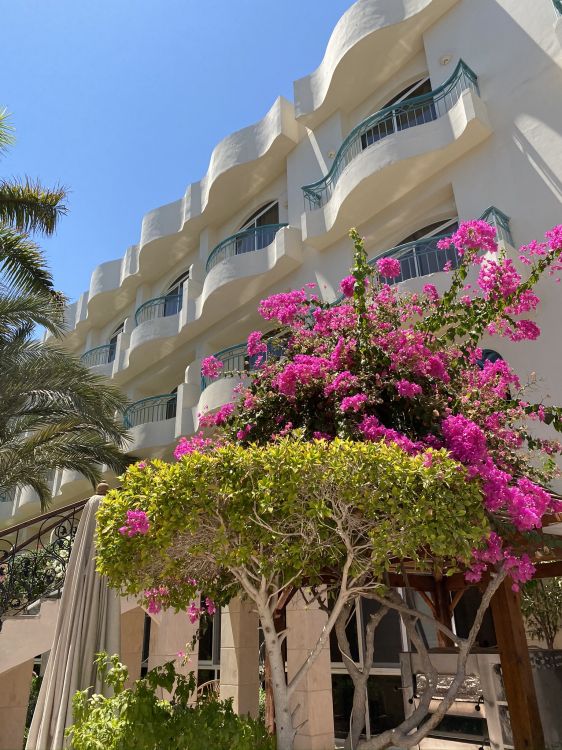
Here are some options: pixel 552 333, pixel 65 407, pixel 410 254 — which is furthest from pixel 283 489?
pixel 65 407

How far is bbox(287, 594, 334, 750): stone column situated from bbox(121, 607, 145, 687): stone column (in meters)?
3.78

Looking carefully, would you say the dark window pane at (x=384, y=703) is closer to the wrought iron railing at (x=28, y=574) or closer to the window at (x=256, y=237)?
the wrought iron railing at (x=28, y=574)

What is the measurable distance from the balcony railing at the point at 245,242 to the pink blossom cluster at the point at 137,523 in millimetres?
12392

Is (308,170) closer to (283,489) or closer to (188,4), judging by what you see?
(188,4)

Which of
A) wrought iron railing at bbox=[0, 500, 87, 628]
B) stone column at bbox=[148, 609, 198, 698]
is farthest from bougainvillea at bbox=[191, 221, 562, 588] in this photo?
stone column at bbox=[148, 609, 198, 698]

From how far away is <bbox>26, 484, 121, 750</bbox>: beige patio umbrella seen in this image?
5.32 metres

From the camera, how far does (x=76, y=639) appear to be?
5.68m

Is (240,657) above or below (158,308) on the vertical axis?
below

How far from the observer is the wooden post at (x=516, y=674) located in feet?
18.1

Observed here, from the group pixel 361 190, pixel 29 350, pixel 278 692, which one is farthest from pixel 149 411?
pixel 278 692

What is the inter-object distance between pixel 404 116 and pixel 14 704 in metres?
14.3

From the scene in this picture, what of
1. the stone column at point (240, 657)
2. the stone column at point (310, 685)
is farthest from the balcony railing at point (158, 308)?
the stone column at point (310, 685)

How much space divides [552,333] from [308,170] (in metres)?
8.95

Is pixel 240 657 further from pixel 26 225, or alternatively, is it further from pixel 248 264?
pixel 248 264
